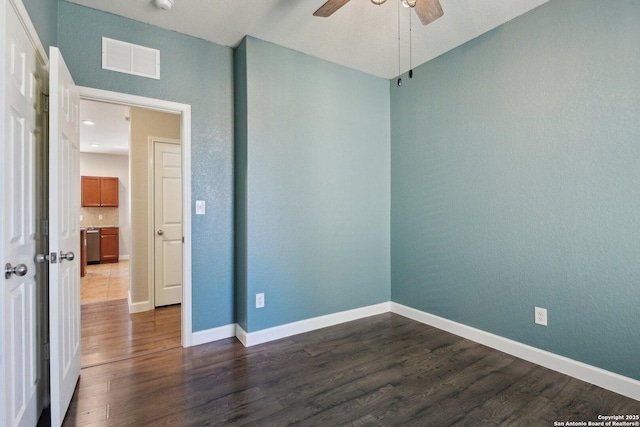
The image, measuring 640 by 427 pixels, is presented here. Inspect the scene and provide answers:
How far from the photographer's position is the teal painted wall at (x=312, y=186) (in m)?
2.86

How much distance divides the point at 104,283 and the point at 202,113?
4.29 meters

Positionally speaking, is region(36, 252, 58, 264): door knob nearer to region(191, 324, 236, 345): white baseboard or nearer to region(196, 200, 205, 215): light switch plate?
region(196, 200, 205, 215): light switch plate

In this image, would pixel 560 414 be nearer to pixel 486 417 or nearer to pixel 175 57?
pixel 486 417

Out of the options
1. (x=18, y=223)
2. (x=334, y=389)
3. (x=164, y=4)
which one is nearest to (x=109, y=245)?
(x=164, y=4)

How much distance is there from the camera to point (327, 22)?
2.61m

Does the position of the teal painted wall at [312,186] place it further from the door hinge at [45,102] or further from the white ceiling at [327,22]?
the door hinge at [45,102]

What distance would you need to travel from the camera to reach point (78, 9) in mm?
2377

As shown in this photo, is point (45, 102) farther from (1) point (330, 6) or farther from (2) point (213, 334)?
(2) point (213, 334)

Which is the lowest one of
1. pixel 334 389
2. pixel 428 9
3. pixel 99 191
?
pixel 334 389

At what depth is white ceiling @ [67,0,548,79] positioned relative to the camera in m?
2.39

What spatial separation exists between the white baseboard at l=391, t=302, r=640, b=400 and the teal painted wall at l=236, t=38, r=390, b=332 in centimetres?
82

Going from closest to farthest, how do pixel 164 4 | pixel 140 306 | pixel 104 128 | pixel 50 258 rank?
pixel 50 258, pixel 164 4, pixel 140 306, pixel 104 128

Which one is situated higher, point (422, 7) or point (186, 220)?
point (422, 7)

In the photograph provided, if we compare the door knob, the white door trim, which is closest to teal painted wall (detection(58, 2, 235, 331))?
the door knob
